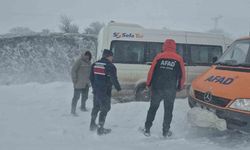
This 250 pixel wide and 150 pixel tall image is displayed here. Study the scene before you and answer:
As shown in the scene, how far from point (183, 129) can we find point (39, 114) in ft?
12.2

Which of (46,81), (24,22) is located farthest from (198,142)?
(24,22)

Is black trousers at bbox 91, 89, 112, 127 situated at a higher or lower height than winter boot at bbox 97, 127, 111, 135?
higher

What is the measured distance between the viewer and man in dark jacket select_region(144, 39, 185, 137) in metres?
6.29

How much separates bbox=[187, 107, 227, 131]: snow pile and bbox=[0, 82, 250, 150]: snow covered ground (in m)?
0.31

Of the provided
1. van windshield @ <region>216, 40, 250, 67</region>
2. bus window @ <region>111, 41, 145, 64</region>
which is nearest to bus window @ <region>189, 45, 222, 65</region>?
bus window @ <region>111, 41, 145, 64</region>

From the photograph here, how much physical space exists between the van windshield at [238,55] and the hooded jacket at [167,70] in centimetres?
111

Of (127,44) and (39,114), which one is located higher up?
(127,44)

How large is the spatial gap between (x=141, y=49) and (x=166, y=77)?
3.96m

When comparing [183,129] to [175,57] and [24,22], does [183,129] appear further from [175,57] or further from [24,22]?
[24,22]

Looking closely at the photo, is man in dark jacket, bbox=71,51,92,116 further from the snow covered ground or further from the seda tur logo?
the seda tur logo

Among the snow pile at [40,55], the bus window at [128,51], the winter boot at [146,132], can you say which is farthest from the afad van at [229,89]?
the snow pile at [40,55]

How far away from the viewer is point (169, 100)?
6.44 metres

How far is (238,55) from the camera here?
22.9 feet

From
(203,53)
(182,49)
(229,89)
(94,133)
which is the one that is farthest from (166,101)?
(203,53)
